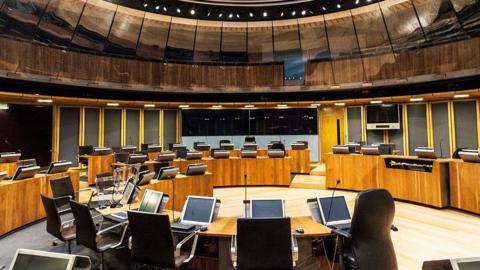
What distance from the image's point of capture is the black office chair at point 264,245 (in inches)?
84.0

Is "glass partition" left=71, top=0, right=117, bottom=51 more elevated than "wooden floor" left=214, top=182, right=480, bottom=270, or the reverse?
"glass partition" left=71, top=0, right=117, bottom=51

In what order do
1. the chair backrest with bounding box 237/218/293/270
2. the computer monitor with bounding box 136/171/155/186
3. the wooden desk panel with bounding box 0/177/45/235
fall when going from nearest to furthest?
the chair backrest with bounding box 237/218/293/270 < the wooden desk panel with bounding box 0/177/45/235 < the computer monitor with bounding box 136/171/155/186

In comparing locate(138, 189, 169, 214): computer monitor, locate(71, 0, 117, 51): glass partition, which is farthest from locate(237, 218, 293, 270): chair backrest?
locate(71, 0, 117, 51): glass partition

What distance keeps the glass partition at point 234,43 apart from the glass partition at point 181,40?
1.33 meters

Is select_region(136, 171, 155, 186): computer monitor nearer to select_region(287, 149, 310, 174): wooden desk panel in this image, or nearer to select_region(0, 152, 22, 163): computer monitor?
select_region(0, 152, 22, 163): computer monitor

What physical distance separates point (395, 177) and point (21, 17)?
1068 centimetres

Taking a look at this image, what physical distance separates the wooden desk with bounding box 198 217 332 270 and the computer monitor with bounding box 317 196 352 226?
0.52 feet

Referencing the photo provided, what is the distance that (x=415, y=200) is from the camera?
5.94m

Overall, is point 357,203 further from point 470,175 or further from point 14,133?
point 14,133

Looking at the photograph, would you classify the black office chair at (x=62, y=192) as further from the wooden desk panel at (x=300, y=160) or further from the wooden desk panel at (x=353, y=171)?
the wooden desk panel at (x=300, y=160)

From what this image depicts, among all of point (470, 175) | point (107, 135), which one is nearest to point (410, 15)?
point (470, 175)

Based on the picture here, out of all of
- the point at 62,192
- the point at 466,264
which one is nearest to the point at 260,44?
the point at 62,192

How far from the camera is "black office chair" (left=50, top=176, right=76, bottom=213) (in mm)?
4443

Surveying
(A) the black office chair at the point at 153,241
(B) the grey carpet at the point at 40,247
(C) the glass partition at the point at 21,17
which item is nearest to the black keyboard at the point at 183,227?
(A) the black office chair at the point at 153,241
